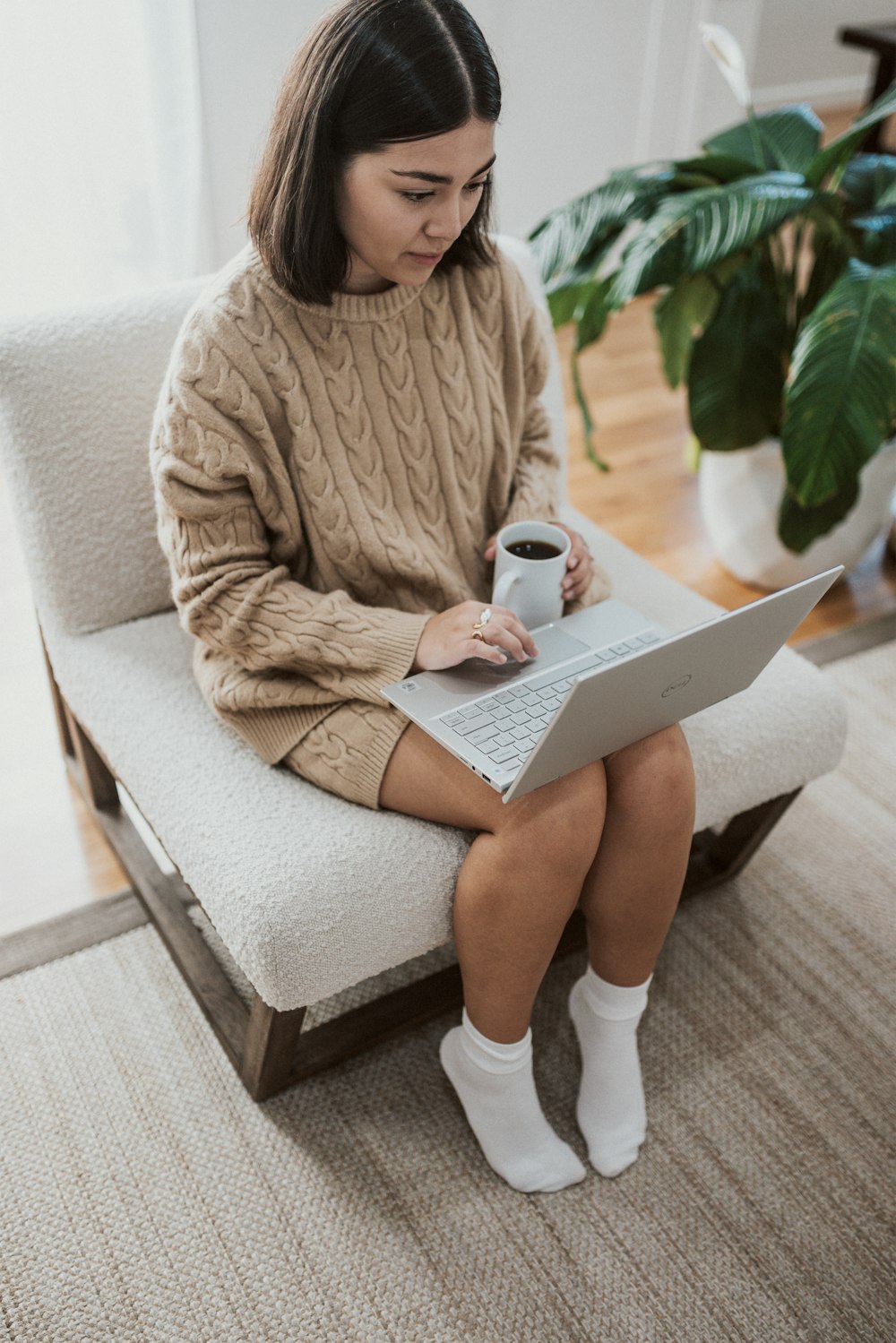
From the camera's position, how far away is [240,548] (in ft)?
3.68

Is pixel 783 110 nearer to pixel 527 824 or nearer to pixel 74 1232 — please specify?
pixel 527 824

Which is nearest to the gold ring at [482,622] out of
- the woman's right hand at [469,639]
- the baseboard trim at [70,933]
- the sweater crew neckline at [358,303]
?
the woman's right hand at [469,639]

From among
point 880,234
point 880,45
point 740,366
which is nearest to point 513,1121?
point 740,366

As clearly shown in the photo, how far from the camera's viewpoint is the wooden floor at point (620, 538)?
153 centimetres

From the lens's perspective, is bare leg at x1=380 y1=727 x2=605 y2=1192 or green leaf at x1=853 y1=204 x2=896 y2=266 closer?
bare leg at x1=380 y1=727 x2=605 y2=1192

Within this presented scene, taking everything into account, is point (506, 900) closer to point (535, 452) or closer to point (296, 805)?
point (296, 805)

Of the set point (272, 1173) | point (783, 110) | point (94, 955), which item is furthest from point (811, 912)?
point (783, 110)

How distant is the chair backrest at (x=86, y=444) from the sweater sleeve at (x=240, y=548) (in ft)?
0.64

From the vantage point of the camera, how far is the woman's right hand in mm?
1076

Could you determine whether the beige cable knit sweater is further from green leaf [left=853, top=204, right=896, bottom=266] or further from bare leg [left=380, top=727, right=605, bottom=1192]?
green leaf [left=853, top=204, right=896, bottom=266]

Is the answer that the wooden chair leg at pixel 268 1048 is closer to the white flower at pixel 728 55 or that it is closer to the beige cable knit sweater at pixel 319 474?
the beige cable knit sweater at pixel 319 474

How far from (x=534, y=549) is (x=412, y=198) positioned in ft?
1.20

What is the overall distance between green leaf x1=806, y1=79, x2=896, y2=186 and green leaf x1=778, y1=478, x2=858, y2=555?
0.52 metres

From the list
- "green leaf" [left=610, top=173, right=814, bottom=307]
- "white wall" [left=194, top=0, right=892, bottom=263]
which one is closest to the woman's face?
"green leaf" [left=610, top=173, right=814, bottom=307]
